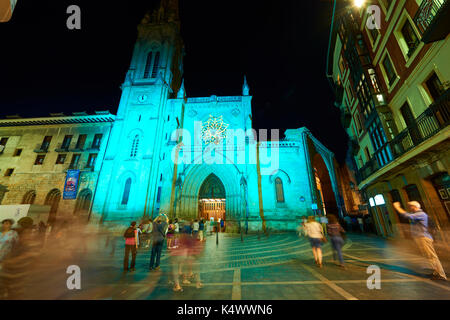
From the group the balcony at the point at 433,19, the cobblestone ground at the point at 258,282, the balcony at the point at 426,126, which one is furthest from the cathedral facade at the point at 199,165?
the balcony at the point at 433,19

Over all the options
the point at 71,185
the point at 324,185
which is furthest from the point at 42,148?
the point at 324,185

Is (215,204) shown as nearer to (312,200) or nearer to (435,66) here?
(312,200)

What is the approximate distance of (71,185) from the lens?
18.8 metres

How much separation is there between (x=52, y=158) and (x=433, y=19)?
105ft

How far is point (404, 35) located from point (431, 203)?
822 cm

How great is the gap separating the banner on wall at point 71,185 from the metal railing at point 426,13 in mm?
28218

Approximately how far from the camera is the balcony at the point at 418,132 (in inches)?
243

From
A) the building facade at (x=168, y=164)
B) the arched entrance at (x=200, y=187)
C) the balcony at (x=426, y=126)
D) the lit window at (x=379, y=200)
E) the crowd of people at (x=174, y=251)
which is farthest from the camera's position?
the arched entrance at (x=200, y=187)

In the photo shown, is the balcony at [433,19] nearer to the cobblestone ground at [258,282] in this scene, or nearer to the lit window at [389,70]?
the lit window at [389,70]

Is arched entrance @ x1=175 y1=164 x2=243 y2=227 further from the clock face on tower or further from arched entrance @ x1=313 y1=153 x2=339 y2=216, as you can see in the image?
arched entrance @ x1=313 y1=153 x2=339 y2=216

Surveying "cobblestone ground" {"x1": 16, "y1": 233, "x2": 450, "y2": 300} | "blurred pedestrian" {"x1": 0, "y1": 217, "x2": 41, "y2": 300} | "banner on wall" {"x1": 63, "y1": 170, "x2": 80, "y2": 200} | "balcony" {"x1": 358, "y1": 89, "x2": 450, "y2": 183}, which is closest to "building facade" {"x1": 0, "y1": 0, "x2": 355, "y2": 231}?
"banner on wall" {"x1": 63, "y1": 170, "x2": 80, "y2": 200}

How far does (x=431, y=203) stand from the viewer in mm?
Result: 7598

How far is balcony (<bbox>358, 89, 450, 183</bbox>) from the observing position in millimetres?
6160
